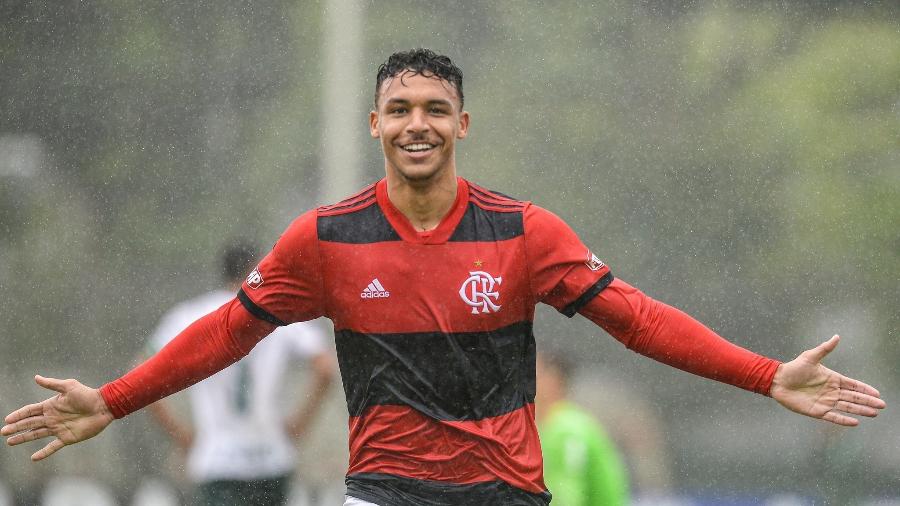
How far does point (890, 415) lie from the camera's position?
8.78m

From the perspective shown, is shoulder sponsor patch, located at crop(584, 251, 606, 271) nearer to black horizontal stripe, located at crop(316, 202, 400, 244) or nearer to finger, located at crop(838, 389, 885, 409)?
black horizontal stripe, located at crop(316, 202, 400, 244)

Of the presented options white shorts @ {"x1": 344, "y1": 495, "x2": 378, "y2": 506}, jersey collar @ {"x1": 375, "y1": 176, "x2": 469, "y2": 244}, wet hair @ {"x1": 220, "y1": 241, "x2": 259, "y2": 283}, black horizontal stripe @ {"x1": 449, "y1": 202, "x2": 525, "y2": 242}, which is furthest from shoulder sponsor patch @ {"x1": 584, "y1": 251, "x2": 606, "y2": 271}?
wet hair @ {"x1": 220, "y1": 241, "x2": 259, "y2": 283}

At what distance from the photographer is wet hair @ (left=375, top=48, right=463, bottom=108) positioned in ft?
12.2

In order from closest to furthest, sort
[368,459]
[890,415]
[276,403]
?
[368,459]
[276,403]
[890,415]

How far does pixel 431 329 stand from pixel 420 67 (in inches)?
28.3

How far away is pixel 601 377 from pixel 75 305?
348 cm

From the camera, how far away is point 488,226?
3.69 m

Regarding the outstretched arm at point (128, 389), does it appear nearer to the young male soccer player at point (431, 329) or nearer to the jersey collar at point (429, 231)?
the young male soccer player at point (431, 329)

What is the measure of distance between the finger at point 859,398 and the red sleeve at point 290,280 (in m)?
1.42

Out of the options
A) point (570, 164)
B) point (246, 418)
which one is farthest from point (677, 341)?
point (570, 164)

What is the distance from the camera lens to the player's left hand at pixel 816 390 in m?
3.62

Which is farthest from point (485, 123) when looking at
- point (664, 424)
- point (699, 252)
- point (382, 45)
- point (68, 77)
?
point (68, 77)

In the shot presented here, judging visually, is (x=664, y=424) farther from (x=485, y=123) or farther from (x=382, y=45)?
(x=382, y=45)

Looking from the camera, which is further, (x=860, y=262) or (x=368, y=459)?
(x=860, y=262)
